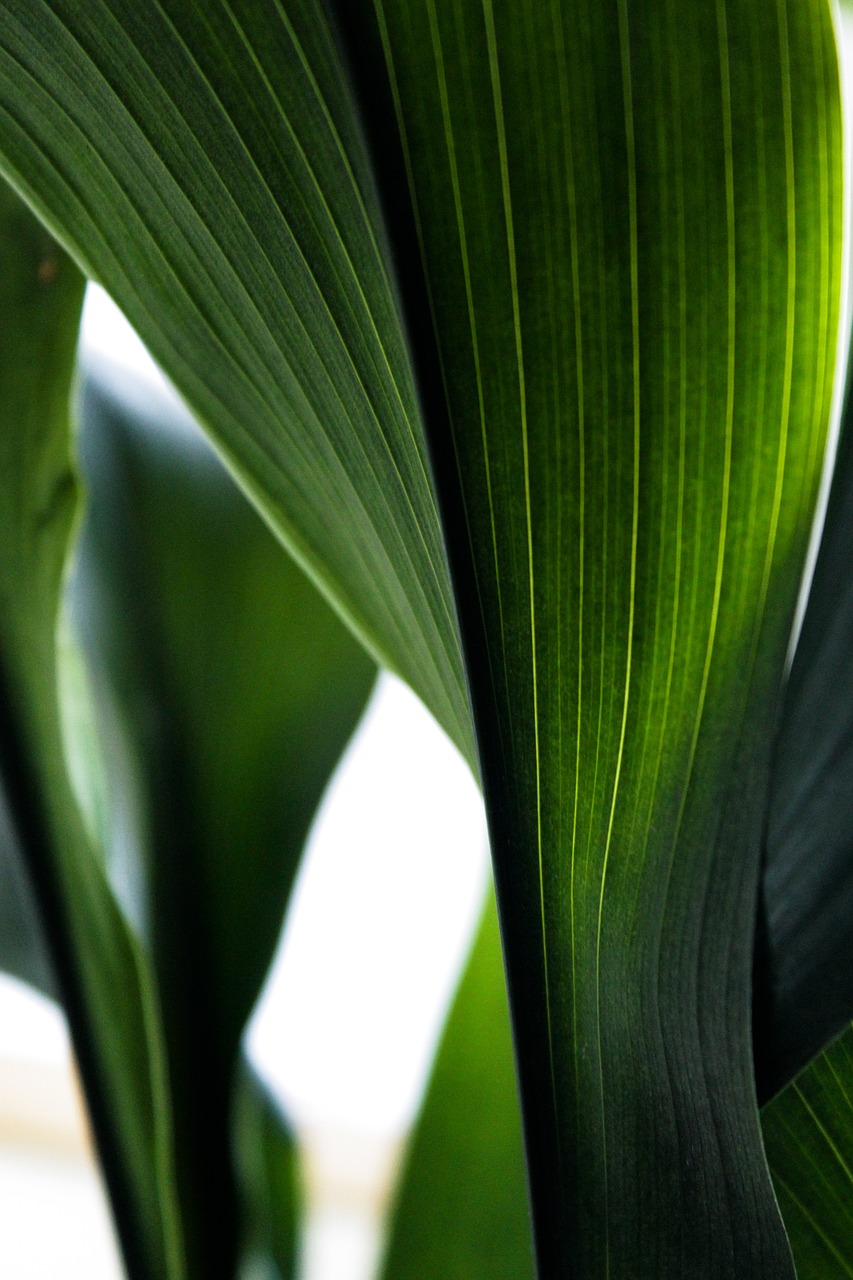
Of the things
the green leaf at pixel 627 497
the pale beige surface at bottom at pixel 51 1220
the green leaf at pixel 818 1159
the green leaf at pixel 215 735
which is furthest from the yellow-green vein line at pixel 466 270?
the pale beige surface at bottom at pixel 51 1220

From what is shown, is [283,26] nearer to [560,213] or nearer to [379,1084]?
[560,213]

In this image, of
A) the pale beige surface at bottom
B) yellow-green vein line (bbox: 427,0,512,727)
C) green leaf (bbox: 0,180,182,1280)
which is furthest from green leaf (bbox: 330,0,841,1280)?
the pale beige surface at bottom

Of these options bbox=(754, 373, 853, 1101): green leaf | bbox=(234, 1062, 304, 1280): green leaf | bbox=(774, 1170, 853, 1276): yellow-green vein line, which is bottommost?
bbox=(234, 1062, 304, 1280): green leaf

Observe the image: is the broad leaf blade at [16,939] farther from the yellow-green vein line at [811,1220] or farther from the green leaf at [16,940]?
the yellow-green vein line at [811,1220]

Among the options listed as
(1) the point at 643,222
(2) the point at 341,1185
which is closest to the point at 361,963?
(2) the point at 341,1185

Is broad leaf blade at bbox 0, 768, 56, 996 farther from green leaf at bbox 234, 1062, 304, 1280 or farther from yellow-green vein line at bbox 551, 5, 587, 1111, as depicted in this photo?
yellow-green vein line at bbox 551, 5, 587, 1111

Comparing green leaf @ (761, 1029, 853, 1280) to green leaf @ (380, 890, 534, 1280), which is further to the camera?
green leaf @ (380, 890, 534, 1280)
